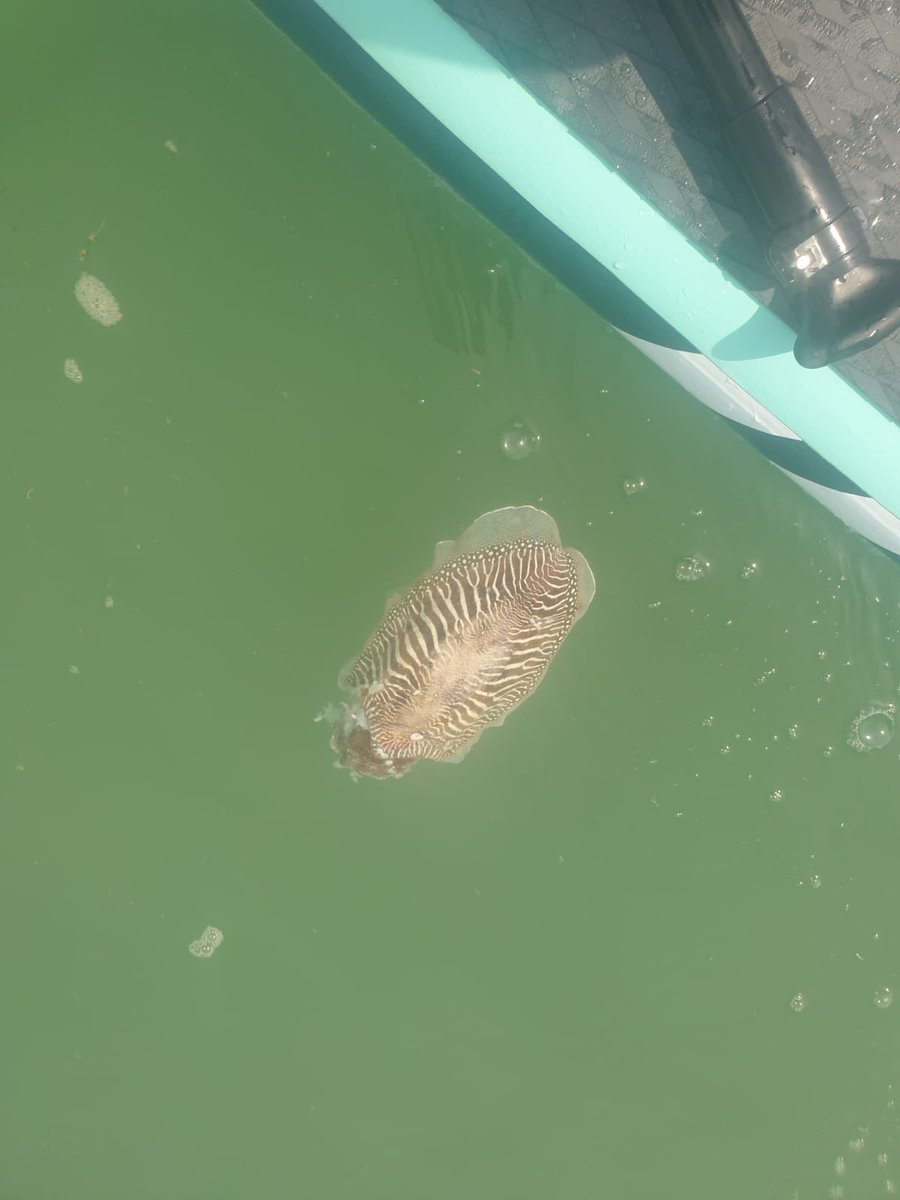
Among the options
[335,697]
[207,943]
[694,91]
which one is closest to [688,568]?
[335,697]

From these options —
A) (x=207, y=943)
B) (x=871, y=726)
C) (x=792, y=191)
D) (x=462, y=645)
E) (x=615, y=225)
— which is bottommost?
(x=207, y=943)

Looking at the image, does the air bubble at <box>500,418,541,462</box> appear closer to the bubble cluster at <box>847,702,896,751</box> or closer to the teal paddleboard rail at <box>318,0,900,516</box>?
the teal paddleboard rail at <box>318,0,900,516</box>

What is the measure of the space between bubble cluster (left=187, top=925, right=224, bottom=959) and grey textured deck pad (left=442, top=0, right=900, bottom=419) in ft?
6.93

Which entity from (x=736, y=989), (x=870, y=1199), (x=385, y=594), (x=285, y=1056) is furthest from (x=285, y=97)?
(x=870, y=1199)

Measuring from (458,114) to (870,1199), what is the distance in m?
3.37

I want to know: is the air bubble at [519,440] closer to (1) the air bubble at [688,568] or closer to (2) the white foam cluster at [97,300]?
(1) the air bubble at [688,568]

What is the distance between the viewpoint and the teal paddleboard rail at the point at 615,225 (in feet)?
5.70

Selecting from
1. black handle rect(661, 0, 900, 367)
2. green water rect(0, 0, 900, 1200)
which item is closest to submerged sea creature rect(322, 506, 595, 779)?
green water rect(0, 0, 900, 1200)

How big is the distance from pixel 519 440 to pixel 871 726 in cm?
137

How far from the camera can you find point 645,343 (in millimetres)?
2057

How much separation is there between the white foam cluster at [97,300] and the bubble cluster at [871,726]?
2301 millimetres

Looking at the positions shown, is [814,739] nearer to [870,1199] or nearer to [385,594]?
[385,594]

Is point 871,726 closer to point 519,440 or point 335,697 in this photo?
point 519,440

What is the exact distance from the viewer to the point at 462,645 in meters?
2.03
